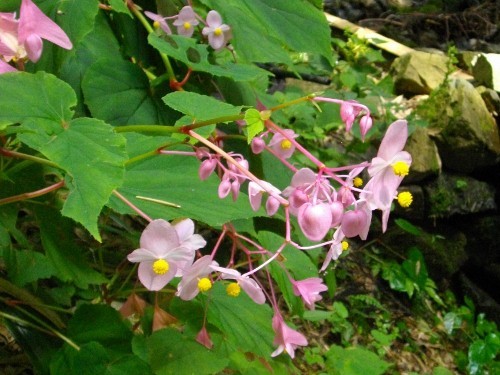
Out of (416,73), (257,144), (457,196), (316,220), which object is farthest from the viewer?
(416,73)

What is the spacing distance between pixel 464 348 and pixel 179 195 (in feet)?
9.47

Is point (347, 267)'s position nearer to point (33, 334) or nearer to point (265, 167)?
A: point (265, 167)

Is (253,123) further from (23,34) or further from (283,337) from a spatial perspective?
(283,337)

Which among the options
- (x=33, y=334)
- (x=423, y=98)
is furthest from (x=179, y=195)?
(x=423, y=98)

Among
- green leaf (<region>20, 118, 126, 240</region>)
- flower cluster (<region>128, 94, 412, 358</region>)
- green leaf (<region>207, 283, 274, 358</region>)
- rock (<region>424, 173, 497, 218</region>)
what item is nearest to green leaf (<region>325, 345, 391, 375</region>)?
green leaf (<region>207, 283, 274, 358</region>)

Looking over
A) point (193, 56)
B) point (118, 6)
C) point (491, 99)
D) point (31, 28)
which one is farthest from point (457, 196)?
point (31, 28)

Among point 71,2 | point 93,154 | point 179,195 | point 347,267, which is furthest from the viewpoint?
point 347,267

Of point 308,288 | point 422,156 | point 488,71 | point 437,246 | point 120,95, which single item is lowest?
point 437,246

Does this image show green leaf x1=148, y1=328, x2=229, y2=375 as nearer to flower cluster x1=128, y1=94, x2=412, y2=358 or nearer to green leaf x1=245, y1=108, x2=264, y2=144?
flower cluster x1=128, y1=94, x2=412, y2=358

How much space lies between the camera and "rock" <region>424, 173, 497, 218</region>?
3785mm

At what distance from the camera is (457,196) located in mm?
3961

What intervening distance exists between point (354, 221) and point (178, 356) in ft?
1.55

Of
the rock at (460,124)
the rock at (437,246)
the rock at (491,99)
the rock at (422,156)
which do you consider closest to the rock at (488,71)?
the rock at (491,99)

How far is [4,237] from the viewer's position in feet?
3.19
